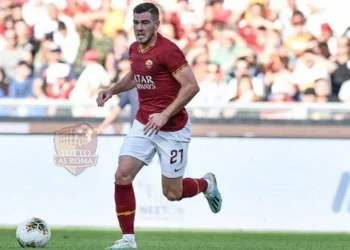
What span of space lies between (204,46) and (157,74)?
6.35 metres

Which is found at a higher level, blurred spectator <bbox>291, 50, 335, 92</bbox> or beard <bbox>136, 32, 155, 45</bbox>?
beard <bbox>136, 32, 155, 45</bbox>

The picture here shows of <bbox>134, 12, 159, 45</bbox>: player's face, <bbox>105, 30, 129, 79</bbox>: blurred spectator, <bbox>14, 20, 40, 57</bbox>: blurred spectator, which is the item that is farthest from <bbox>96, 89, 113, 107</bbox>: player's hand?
<bbox>14, 20, 40, 57</bbox>: blurred spectator

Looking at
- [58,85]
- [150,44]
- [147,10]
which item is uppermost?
[147,10]

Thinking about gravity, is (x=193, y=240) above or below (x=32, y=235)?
below

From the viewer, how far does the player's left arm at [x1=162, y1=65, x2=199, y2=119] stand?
710 centimetres

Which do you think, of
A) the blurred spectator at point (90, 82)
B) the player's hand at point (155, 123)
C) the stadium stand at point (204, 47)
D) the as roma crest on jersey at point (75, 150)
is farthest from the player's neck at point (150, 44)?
the blurred spectator at point (90, 82)

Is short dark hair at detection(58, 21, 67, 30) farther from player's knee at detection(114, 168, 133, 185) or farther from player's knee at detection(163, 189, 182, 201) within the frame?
player's knee at detection(114, 168, 133, 185)

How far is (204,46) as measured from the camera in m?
13.7

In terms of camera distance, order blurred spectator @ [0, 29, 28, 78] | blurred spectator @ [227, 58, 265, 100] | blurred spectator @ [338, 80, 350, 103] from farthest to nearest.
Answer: blurred spectator @ [0, 29, 28, 78] < blurred spectator @ [227, 58, 265, 100] < blurred spectator @ [338, 80, 350, 103]

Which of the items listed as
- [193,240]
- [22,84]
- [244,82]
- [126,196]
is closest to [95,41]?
[22,84]

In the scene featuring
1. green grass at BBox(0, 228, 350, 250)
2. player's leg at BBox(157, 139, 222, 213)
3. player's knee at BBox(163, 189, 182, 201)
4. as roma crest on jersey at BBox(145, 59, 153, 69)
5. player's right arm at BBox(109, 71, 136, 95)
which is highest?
as roma crest on jersey at BBox(145, 59, 153, 69)

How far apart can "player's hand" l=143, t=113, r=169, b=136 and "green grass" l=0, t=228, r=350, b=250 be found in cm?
127

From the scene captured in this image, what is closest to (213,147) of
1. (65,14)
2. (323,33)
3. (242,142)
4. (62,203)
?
(242,142)

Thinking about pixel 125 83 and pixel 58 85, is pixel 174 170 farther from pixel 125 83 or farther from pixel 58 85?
pixel 58 85
